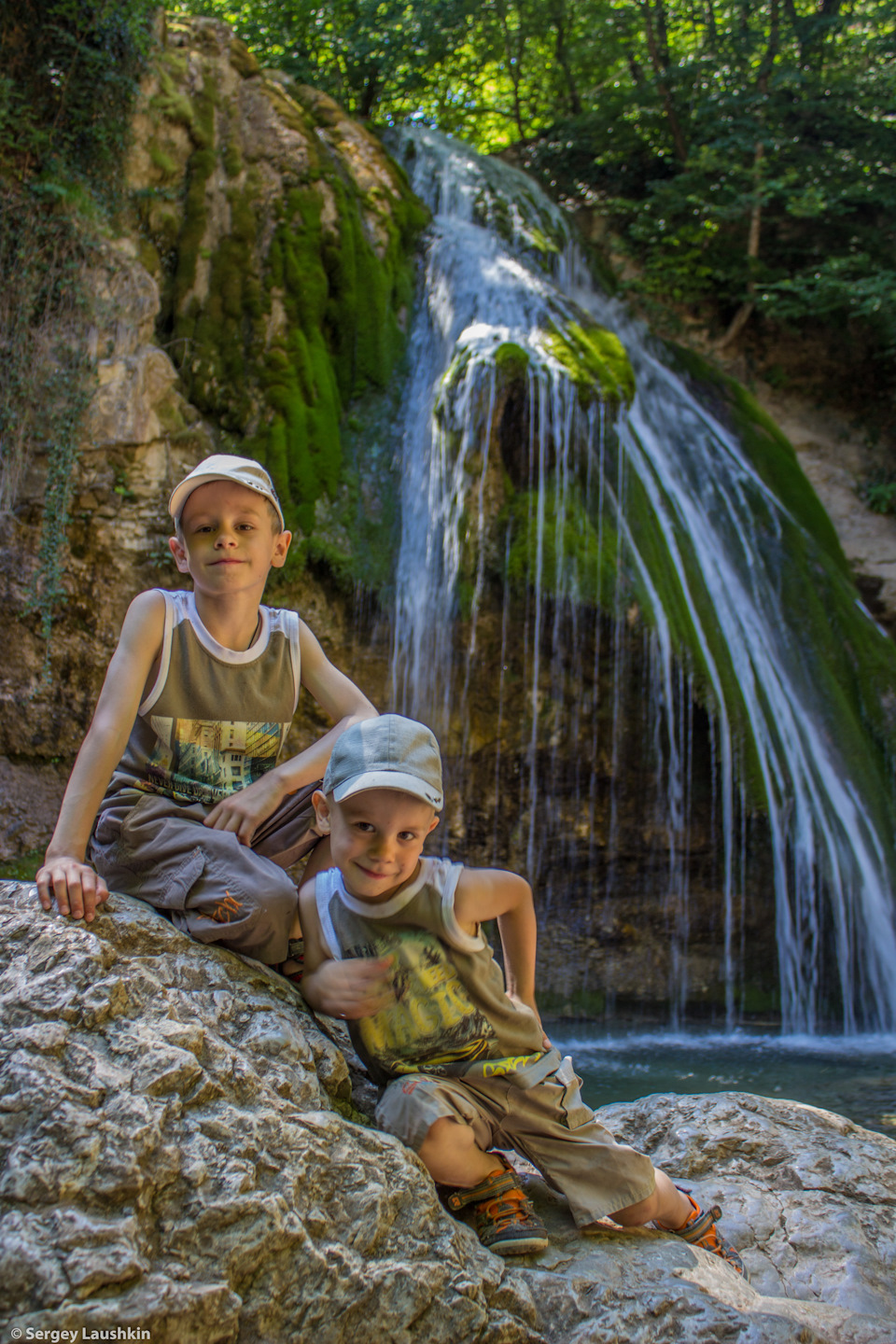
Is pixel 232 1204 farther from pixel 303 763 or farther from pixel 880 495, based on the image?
pixel 880 495

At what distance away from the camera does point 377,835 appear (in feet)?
5.81

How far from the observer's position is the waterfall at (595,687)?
6570mm

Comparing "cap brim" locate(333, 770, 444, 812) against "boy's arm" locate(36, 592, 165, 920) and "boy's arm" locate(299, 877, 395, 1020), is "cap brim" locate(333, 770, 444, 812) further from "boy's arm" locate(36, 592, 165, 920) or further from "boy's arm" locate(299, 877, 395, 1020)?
"boy's arm" locate(36, 592, 165, 920)

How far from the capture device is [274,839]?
2133 mm

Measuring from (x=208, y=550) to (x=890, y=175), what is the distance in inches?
488

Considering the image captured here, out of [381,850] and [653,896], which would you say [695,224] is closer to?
[653,896]

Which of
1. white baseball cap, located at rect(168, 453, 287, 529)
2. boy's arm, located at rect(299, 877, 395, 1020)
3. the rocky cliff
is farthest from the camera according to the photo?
the rocky cliff

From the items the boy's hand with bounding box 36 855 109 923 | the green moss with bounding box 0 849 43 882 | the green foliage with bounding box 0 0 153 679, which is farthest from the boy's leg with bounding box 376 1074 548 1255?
the green foliage with bounding box 0 0 153 679

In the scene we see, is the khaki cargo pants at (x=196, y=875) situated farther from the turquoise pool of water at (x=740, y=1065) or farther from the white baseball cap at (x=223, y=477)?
the turquoise pool of water at (x=740, y=1065)

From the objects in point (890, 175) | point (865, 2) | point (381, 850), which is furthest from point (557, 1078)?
point (865, 2)

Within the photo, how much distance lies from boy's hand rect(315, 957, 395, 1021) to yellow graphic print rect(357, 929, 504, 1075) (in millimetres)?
19

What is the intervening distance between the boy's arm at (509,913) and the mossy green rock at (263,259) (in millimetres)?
5018

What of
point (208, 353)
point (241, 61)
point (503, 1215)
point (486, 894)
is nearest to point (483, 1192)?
point (503, 1215)

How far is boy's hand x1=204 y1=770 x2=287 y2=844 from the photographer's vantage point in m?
1.99
